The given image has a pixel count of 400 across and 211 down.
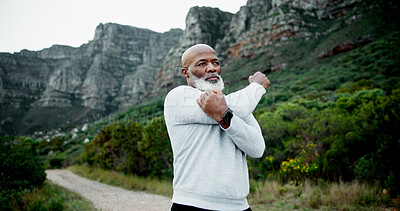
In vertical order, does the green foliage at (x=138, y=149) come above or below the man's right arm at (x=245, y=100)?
below

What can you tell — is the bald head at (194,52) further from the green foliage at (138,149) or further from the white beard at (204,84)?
the green foliage at (138,149)

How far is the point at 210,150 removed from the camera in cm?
Answer: 115

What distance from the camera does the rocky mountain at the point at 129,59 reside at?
50447 millimetres

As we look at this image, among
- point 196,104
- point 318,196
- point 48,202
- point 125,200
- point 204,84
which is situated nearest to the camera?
point 196,104

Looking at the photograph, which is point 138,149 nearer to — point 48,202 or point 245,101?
point 48,202

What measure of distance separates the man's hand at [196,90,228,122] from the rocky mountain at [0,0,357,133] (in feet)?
125

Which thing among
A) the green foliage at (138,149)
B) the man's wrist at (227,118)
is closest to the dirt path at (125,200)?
the green foliage at (138,149)

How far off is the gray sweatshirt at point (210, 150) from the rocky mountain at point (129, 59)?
3795 cm

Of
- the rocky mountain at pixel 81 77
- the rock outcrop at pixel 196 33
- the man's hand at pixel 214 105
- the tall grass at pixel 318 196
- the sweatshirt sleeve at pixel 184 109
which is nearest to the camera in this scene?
the man's hand at pixel 214 105

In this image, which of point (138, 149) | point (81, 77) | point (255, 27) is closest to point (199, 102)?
point (138, 149)

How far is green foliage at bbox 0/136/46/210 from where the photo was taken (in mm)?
5662

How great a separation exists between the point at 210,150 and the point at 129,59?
409ft

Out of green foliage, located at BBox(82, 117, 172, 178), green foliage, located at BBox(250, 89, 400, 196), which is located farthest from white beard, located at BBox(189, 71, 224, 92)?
green foliage, located at BBox(82, 117, 172, 178)

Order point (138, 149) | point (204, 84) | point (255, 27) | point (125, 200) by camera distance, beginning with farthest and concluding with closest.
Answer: point (255, 27), point (138, 149), point (125, 200), point (204, 84)
